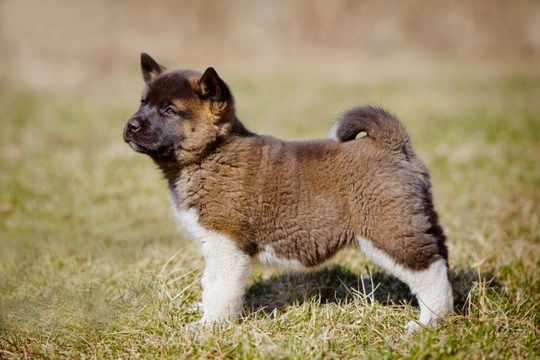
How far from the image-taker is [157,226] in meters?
7.52

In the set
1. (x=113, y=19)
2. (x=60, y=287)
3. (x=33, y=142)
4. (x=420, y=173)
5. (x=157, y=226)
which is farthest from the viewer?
(x=113, y=19)

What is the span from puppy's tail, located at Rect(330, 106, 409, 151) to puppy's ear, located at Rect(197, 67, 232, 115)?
0.93 m

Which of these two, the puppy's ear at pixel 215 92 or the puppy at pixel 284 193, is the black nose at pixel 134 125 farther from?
the puppy's ear at pixel 215 92

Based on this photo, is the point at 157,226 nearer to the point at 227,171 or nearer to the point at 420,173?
the point at 227,171

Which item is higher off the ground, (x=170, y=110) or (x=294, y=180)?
(x=170, y=110)

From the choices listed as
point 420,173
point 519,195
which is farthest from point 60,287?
point 519,195

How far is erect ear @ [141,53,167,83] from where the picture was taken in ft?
16.7

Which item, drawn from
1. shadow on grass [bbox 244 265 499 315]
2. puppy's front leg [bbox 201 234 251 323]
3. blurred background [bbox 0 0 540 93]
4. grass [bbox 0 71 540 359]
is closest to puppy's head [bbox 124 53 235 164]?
puppy's front leg [bbox 201 234 251 323]

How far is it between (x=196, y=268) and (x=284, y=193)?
4.06 feet

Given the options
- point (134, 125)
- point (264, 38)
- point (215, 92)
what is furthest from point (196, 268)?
point (264, 38)

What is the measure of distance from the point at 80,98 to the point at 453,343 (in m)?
13.0

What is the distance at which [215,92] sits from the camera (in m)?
4.60

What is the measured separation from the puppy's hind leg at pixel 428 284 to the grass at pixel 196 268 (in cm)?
12

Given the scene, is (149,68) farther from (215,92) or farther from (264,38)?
(264,38)
